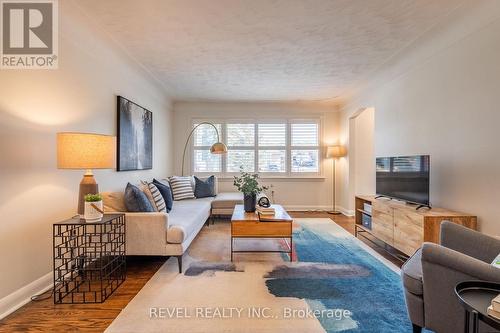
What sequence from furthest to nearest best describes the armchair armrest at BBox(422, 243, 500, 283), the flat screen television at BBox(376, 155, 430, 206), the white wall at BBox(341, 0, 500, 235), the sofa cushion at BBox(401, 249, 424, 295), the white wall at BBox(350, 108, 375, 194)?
the white wall at BBox(350, 108, 375, 194) < the flat screen television at BBox(376, 155, 430, 206) < the white wall at BBox(341, 0, 500, 235) < the sofa cushion at BBox(401, 249, 424, 295) < the armchair armrest at BBox(422, 243, 500, 283)

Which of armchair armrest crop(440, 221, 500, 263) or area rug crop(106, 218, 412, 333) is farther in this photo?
area rug crop(106, 218, 412, 333)

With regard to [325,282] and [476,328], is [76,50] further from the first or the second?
[476,328]

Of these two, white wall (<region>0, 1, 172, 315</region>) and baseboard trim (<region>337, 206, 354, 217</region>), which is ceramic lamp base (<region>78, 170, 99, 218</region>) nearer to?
white wall (<region>0, 1, 172, 315</region>)

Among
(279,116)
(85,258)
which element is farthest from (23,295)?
(279,116)

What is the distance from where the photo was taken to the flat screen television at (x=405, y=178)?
9.71 feet

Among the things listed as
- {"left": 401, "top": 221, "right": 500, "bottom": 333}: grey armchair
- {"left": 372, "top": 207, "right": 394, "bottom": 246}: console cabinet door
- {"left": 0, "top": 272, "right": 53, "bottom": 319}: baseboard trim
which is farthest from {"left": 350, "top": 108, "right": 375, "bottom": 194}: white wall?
{"left": 0, "top": 272, "right": 53, "bottom": 319}: baseboard trim

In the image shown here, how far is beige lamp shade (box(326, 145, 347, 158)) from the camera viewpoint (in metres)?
6.02

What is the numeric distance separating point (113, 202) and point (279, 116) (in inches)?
176

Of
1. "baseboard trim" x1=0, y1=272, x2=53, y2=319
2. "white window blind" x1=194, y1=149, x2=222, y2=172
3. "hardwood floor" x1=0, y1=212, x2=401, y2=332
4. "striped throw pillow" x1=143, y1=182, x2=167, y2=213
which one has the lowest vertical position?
"hardwood floor" x1=0, y1=212, x2=401, y2=332

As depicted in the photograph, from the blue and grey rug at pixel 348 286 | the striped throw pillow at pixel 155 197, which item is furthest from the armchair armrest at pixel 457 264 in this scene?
the striped throw pillow at pixel 155 197

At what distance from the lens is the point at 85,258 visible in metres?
2.46

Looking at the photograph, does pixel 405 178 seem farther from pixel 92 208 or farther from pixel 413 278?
pixel 92 208

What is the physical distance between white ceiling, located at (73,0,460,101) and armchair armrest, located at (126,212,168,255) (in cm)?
197

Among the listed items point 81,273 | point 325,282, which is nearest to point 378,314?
point 325,282
